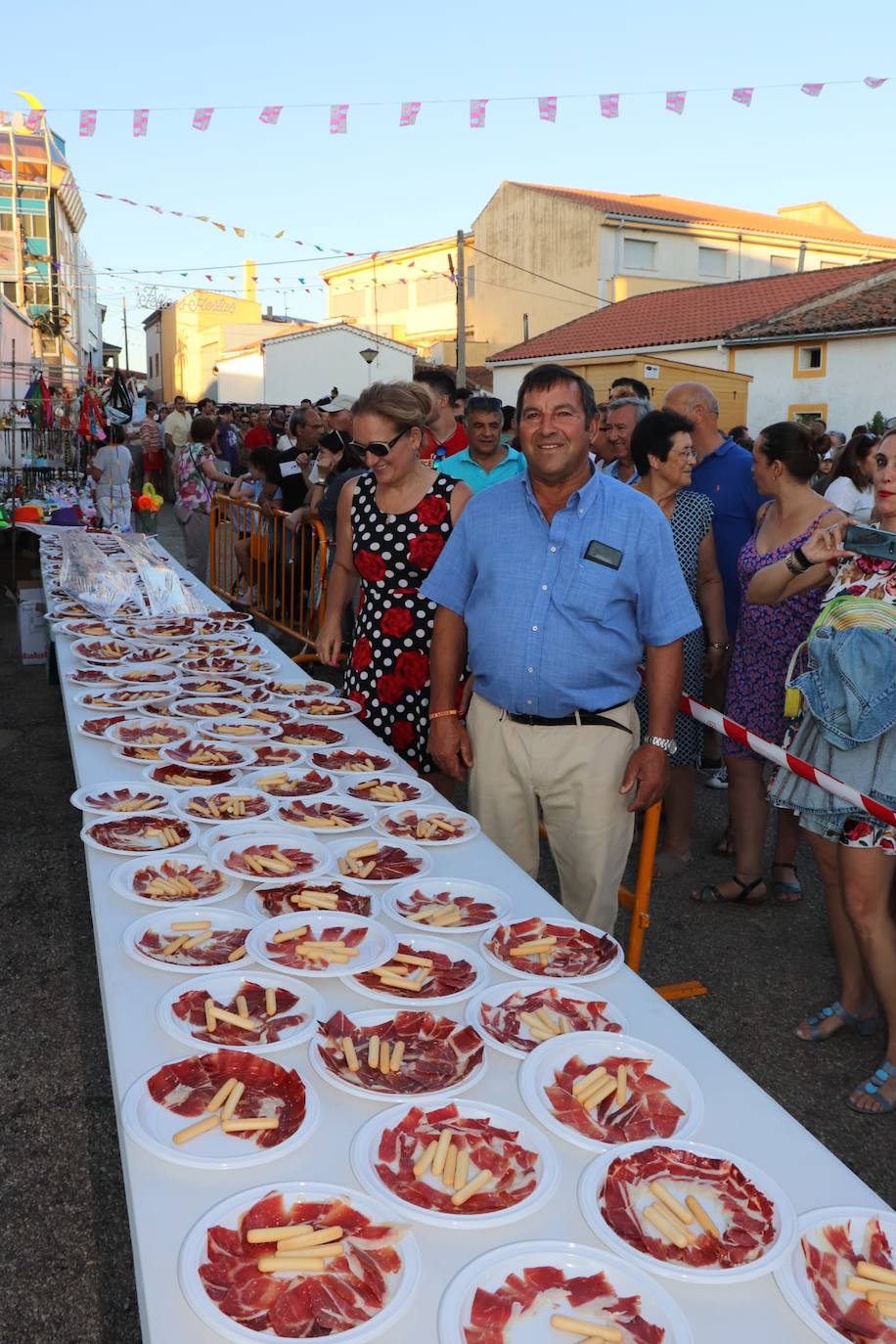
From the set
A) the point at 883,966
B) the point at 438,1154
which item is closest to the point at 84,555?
the point at 883,966

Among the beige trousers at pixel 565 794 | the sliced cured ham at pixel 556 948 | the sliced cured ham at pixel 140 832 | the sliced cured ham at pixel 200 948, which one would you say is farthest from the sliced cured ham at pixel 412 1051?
the beige trousers at pixel 565 794

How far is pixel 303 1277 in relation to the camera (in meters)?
1.29

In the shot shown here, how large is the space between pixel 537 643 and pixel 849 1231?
177cm

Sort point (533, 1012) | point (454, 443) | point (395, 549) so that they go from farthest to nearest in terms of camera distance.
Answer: point (454, 443)
point (395, 549)
point (533, 1012)

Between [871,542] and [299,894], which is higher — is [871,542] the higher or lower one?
the higher one

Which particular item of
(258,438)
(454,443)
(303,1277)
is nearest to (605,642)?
(303,1277)

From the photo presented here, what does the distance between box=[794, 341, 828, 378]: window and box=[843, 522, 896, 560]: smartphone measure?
81.3 feet

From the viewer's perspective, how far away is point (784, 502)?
162 inches

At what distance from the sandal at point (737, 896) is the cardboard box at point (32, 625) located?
5.90 m

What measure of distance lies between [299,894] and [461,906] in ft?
1.26

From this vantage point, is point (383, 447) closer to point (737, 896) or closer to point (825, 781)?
point (825, 781)

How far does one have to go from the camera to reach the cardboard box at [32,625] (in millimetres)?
8336

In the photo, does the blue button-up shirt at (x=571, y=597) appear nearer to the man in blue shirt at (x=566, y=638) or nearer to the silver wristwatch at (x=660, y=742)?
the man in blue shirt at (x=566, y=638)

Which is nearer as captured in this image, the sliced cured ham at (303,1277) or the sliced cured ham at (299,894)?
the sliced cured ham at (303,1277)
